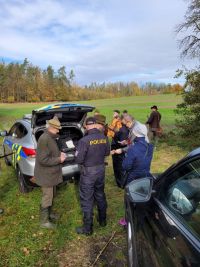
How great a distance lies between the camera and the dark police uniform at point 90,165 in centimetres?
503

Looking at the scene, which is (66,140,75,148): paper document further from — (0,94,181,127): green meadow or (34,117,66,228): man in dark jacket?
(0,94,181,127): green meadow

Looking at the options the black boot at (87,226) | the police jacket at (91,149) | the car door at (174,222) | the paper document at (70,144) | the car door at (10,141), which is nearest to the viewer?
the car door at (174,222)

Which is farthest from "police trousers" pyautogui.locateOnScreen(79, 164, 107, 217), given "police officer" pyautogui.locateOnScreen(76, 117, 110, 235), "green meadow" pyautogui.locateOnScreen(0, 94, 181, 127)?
"green meadow" pyautogui.locateOnScreen(0, 94, 181, 127)

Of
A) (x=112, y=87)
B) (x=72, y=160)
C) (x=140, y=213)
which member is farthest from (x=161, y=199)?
(x=112, y=87)

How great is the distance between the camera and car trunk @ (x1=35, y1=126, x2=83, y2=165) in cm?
704

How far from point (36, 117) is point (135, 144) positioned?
2399 mm

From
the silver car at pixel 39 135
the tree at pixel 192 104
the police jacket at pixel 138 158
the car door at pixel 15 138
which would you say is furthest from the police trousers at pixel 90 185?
the tree at pixel 192 104

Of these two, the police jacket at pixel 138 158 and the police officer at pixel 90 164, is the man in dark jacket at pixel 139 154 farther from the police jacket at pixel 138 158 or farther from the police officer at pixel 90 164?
the police officer at pixel 90 164

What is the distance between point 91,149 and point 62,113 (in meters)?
2.39

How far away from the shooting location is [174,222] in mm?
2371

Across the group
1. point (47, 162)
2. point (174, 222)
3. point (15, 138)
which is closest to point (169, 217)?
point (174, 222)

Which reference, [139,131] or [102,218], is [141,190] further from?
[102,218]

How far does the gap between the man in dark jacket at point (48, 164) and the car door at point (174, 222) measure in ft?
8.64

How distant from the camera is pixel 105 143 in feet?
17.1
